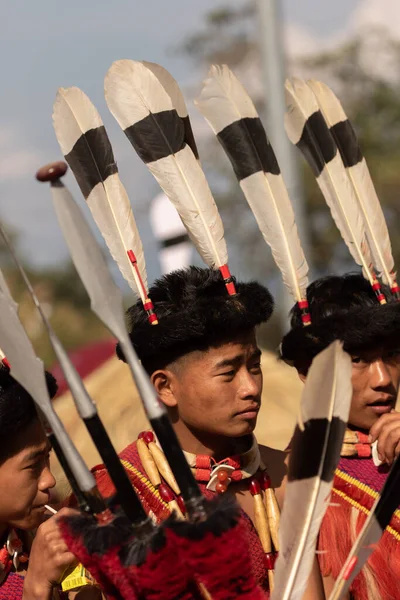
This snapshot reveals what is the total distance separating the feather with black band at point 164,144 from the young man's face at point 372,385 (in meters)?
0.61

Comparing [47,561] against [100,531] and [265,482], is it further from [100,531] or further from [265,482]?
[265,482]

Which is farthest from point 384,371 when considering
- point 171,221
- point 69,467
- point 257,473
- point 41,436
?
point 171,221

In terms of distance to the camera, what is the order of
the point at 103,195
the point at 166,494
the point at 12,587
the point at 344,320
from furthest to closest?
1. the point at 344,320
2. the point at 166,494
3. the point at 103,195
4. the point at 12,587

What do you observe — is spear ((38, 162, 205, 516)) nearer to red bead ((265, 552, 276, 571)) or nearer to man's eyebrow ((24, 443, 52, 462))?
man's eyebrow ((24, 443, 52, 462))

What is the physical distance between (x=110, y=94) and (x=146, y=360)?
2.84ft

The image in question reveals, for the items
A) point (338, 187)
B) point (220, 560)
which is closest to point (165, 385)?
point (338, 187)

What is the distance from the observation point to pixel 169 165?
278 centimetres

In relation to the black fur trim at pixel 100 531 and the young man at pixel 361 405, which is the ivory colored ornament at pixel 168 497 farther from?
the black fur trim at pixel 100 531

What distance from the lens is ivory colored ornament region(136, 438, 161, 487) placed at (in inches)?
113

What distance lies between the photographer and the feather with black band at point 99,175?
8.89ft

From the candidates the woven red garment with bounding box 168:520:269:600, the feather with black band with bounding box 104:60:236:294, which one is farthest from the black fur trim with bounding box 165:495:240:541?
the feather with black band with bounding box 104:60:236:294

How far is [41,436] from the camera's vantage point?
104 inches

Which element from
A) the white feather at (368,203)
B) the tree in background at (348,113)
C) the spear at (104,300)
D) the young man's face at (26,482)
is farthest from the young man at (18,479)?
the tree in background at (348,113)

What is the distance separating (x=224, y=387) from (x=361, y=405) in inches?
22.6
